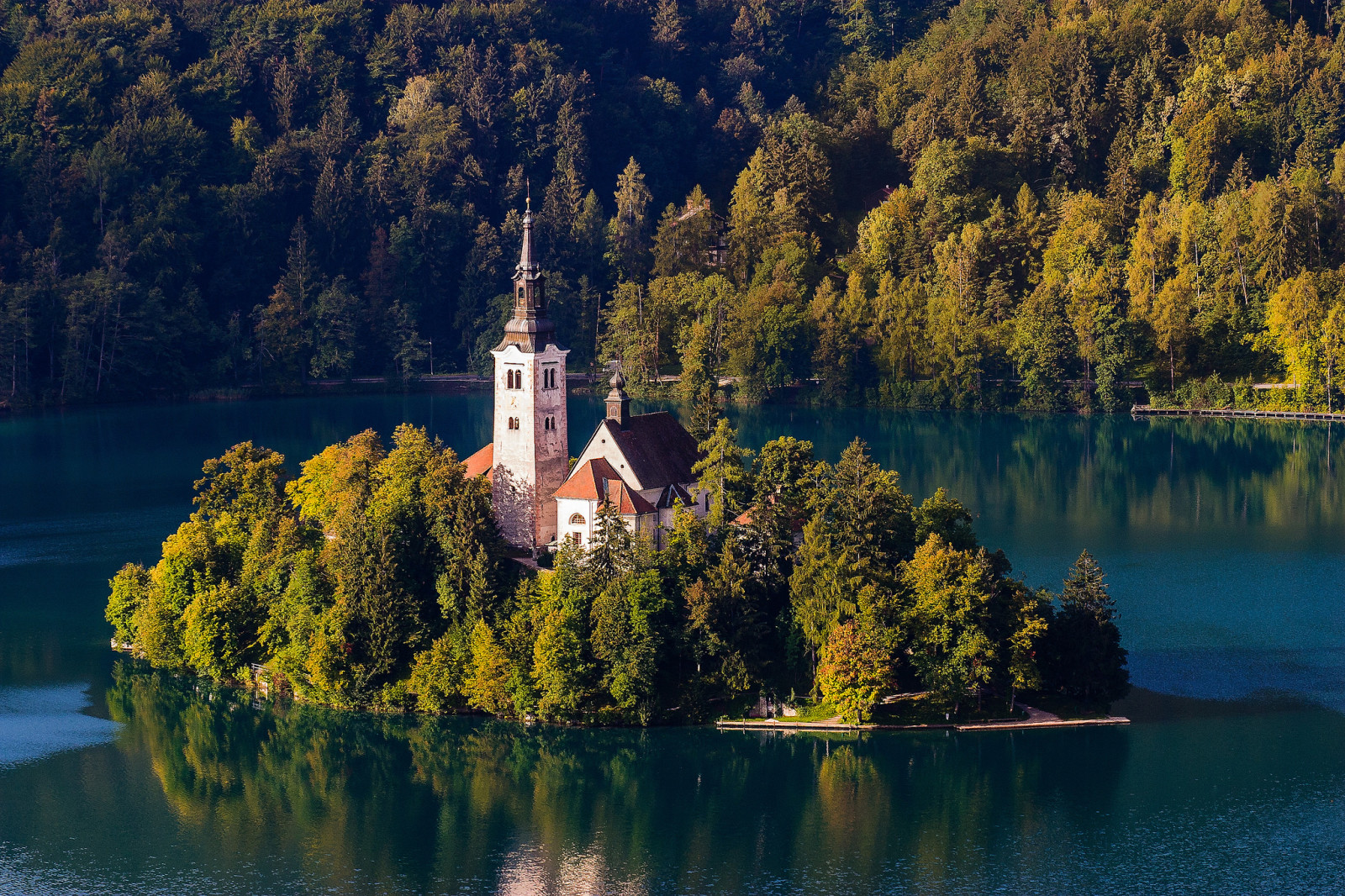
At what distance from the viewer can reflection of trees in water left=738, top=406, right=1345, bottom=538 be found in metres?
90.2

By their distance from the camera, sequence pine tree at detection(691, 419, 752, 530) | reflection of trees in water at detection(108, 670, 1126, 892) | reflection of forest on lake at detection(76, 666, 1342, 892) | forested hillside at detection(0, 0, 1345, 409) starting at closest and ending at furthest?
1. reflection of forest on lake at detection(76, 666, 1342, 892)
2. reflection of trees in water at detection(108, 670, 1126, 892)
3. pine tree at detection(691, 419, 752, 530)
4. forested hillside at detection(0, 0, 1345, 409)

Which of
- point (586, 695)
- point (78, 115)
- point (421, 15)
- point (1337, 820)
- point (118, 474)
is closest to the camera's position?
point (1337, 820)

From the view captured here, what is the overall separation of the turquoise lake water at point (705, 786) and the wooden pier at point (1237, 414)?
37120 millimetres

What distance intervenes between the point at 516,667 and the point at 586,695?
8.42ft

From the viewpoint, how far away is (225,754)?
2400 inches

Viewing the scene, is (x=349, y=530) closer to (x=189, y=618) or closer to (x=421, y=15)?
(x=189, y=618)

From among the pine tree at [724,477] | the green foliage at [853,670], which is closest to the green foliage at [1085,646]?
the green foliage at [853,670]

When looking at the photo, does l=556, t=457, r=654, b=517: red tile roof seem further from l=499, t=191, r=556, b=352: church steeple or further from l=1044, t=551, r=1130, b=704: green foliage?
l=1044, t=551, r=1130, b=704: green foliage

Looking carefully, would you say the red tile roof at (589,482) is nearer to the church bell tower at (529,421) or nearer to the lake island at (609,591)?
the lake island at (609,591)

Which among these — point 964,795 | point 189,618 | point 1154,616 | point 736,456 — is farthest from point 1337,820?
point 189,618

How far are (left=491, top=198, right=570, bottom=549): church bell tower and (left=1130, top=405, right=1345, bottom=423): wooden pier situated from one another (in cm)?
6313

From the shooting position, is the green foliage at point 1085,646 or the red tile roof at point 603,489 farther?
the red tile roof at point 603,489

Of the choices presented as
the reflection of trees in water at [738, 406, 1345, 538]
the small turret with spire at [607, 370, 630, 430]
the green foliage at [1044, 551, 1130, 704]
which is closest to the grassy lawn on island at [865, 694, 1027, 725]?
the green foliage at [1044, 551, 1130, 704]

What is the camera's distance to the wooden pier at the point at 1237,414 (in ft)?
377
